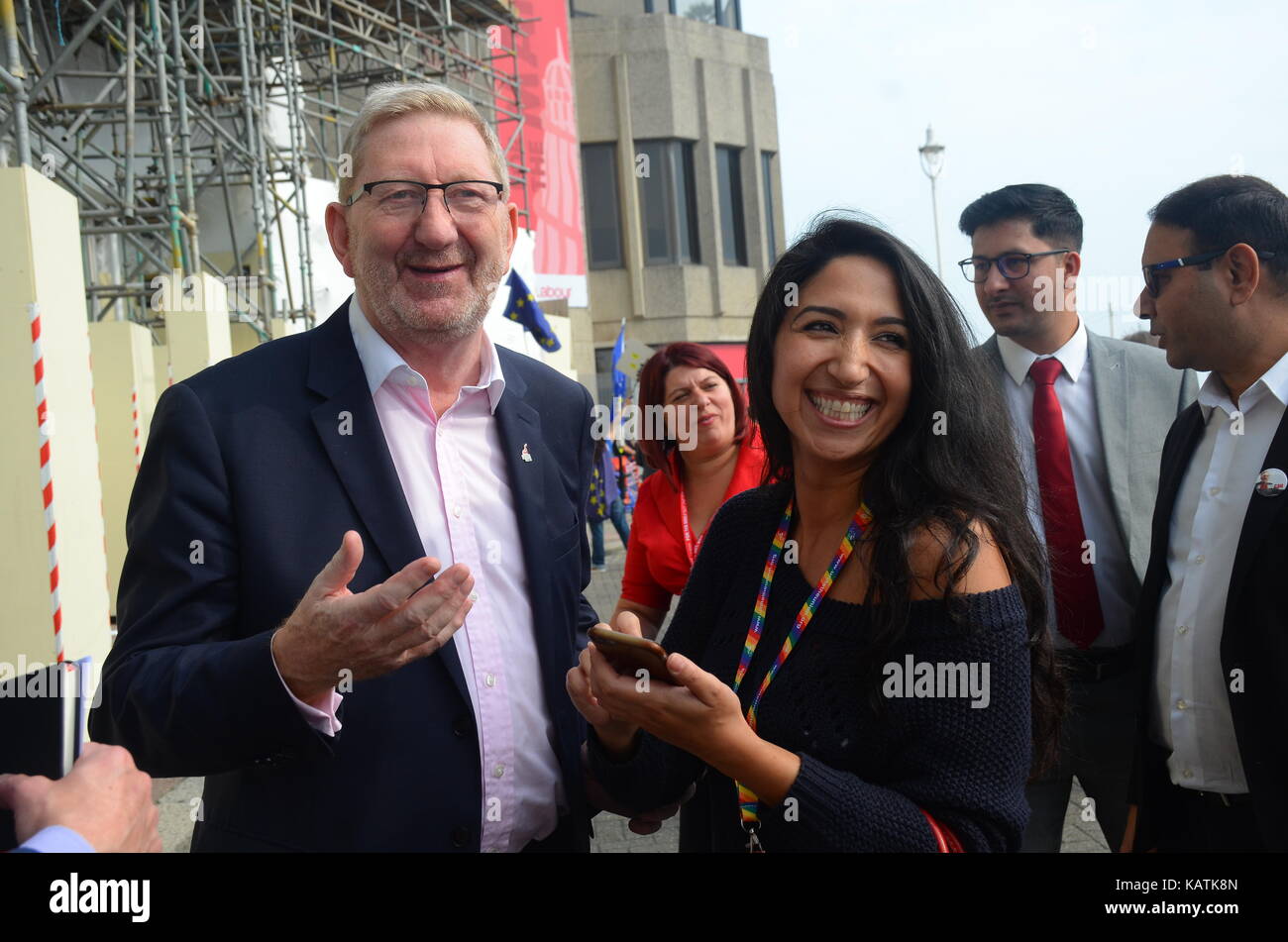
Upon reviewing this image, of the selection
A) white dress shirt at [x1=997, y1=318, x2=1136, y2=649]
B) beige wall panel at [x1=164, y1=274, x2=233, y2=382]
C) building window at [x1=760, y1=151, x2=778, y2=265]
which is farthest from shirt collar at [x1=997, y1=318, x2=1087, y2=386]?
building window at [x1=760, y1=151, x2=778, y2=265]

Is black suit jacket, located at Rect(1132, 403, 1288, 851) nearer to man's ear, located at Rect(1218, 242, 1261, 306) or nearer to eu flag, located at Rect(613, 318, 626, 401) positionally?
man's ear, located at Rect(1218, 242, 1261, 306)

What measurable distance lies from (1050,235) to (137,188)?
31.8 ft

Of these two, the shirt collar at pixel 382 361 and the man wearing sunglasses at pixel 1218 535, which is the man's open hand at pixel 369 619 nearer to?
the shirt collar at pixel 382 361

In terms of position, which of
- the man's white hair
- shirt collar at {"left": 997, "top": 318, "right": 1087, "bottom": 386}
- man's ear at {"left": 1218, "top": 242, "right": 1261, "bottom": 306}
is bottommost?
shirt collar at {"left": 997, "top": 318, "right": 1087, "bottom": 386}

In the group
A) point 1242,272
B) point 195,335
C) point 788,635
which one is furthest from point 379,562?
point 195,335

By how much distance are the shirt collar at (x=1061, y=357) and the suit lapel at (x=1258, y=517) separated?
3.17ft

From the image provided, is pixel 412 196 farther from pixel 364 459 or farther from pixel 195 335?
pixel 195 335

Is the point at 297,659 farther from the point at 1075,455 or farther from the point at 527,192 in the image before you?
the point at 527,192

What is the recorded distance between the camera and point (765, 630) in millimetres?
1973

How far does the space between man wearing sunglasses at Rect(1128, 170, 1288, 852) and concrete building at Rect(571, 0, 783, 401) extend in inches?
860

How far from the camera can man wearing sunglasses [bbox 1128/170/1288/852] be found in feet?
7.50

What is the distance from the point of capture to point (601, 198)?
25.3 meters

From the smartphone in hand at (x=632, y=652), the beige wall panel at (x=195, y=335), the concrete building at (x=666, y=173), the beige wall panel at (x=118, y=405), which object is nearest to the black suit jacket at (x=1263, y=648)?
the smartphone in hand at (x=632, y=652)
